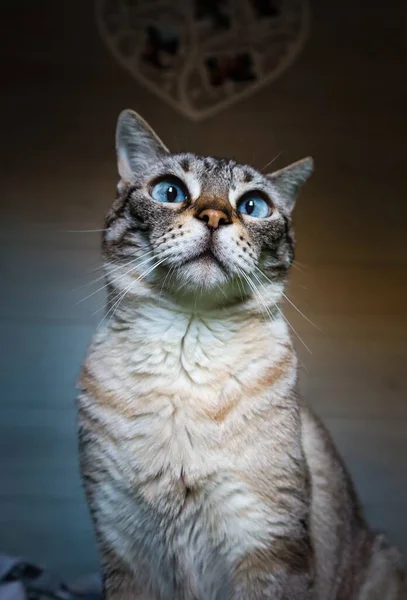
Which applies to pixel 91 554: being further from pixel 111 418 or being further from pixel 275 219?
pixel 275 219

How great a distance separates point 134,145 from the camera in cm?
136

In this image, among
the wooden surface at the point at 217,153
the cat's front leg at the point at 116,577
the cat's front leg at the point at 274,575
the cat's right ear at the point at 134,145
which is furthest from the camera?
the wooden surface at the point at 217,153

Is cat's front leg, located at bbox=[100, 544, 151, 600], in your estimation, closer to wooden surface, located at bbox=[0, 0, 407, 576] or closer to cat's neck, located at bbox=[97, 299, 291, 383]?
cat's neck, located at bbox=[97, 299, 291, 383]

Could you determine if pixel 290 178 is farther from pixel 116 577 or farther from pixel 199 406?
pixel 116 577

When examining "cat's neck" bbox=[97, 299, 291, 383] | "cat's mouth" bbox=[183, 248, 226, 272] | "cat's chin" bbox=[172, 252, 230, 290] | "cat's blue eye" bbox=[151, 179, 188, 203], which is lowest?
"cat's neck" bbox=[97, 299, 291, 383]

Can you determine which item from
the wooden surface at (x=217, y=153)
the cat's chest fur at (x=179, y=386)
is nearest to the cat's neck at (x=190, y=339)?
the cat's chest fur at (x=179, y=386)

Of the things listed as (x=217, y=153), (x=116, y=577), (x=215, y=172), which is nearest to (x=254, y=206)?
(x=215, y=172)

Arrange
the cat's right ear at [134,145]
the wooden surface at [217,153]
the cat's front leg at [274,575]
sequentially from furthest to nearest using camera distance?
the wooden surface at [217,153] < the cat's right ear at [134,145] < the cat's front leg at [274,575]

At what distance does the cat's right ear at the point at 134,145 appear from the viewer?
4.38 feet

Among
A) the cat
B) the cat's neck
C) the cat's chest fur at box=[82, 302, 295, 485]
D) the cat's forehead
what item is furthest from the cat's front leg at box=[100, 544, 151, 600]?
the cat's forehead

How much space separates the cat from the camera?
1.11 m

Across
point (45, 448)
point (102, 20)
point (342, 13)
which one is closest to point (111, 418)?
point (45, 448)

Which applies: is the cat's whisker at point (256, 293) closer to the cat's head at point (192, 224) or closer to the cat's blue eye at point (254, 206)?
the cat's head at point (192, 224)

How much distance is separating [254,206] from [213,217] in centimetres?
19
